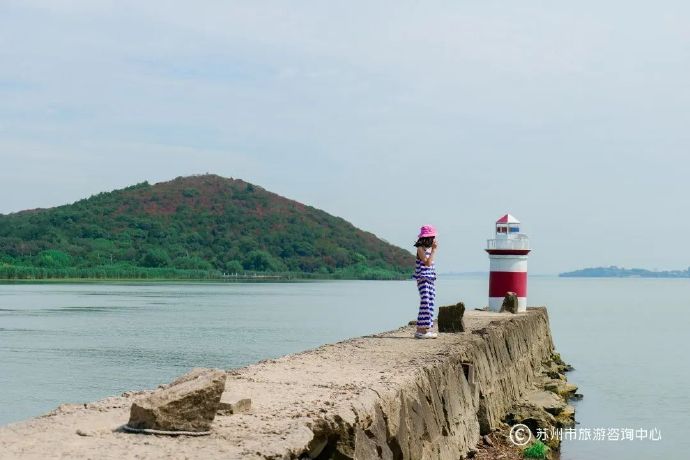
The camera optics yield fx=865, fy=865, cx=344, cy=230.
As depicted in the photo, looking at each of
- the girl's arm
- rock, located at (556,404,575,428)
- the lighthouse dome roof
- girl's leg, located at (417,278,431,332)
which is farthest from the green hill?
the girl's arm

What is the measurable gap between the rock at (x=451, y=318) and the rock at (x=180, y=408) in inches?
345

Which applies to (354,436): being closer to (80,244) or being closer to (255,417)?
(255,417)

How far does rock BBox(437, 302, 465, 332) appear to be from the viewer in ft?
46.9

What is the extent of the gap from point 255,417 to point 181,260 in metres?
124

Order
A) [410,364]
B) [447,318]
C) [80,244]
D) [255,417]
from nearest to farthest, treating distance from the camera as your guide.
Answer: [255,417] → [410,364] → [447,318] → [80,244]

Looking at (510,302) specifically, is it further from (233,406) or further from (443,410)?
(233,406)

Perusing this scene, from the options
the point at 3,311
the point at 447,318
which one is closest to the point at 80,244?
the point at 3,311

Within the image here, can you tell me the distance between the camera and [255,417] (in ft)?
21.5

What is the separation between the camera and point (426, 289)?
13.1 meters

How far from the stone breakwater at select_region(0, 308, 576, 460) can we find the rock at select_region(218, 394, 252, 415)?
5 cm

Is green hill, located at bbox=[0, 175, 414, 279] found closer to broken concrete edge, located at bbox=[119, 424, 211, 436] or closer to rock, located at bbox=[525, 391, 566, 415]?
rock, located at bbox=[525, 391, 566, 415]

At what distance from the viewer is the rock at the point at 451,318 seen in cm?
1429

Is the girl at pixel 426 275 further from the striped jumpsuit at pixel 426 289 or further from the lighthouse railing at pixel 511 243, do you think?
the lighthouse railing at pixel 511 243

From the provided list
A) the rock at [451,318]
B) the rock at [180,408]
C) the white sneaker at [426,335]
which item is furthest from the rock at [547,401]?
the rock at [180,408]
